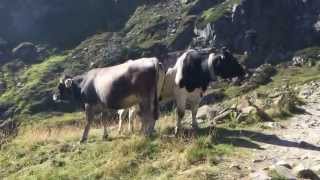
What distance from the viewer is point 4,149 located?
842 inches

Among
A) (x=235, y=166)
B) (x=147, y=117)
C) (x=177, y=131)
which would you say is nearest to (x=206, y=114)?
(x=177, y=131)

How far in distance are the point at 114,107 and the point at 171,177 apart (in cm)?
620

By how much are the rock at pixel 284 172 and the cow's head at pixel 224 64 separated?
20.1ft

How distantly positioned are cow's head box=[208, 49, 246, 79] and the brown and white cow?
1922 millimetres

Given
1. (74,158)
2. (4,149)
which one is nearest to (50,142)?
(4,149)

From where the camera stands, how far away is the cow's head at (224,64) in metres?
20.0

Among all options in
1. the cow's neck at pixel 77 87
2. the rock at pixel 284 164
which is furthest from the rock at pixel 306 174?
the cow's neck at pixel 77 87

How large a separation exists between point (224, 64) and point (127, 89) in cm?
329

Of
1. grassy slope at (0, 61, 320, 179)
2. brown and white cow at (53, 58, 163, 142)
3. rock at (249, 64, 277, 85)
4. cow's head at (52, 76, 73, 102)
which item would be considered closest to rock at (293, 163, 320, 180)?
grassy slope at (0, 61, 320, 179)

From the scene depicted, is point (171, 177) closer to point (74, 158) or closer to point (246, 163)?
point (246, 163)

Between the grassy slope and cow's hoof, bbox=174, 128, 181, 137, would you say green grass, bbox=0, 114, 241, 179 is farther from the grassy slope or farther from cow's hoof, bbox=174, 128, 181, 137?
cow's hoof, bbox=174, 128, 181, 137

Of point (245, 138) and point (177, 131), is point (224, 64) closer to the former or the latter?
point (177, 131)

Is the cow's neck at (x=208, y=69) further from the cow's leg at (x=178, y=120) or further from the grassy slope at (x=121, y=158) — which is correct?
the grassy slope at (x=121, y=158)

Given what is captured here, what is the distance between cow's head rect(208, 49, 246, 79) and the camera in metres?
20.0
